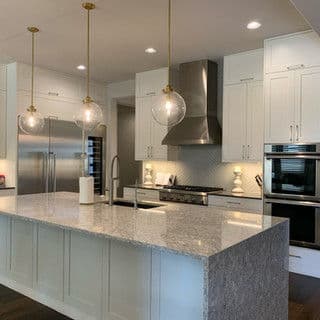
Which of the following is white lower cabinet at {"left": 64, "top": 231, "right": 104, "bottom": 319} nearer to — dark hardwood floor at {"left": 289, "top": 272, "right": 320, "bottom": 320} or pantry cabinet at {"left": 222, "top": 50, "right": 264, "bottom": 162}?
dark hardwood floor at {"left": 289, "top": 272, "right": 320, "bottom": 320}

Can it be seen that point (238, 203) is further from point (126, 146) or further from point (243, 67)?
point (126, 146)

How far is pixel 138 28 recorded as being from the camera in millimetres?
3748

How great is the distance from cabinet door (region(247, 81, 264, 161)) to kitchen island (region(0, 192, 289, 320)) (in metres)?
1.82

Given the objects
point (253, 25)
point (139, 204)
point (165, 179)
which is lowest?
point (139, 204)

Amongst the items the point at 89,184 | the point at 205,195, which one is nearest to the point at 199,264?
the point at 89,184

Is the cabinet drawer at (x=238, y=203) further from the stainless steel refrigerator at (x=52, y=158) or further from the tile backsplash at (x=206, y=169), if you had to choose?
the stainless steel refrigerator at (x=52, y=158)

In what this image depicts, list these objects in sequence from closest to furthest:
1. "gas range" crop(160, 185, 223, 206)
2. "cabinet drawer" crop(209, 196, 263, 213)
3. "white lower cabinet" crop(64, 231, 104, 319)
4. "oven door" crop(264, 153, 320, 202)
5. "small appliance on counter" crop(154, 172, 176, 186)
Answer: "white lower cabinet" crop(64, 231, 104, 319) < "oven door" crop(264, 153, 320, 202) < "cabinet drawer" crop(209, 196, 263, 213) < "gas range" crop(160, 185, 223, 206) < "small appliance on counter" crop(154, 172, 176, 186)

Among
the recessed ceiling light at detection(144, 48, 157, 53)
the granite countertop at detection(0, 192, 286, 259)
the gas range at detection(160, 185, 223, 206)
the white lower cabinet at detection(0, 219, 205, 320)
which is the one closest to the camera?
the granite countertop at detection(0, 192, 286, 259)

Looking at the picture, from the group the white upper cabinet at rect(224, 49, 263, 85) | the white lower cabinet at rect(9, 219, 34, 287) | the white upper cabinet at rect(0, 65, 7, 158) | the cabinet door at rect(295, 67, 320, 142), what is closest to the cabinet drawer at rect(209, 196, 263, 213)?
the cabinet door at rect(295, 67, 320, 142)

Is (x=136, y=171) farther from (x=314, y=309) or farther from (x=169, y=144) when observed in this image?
(x=314, y=309)

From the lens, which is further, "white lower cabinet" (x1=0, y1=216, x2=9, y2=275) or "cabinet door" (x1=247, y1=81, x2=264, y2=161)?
"cabinet door" (x1=247, y1=81, x2=264, y2=161)

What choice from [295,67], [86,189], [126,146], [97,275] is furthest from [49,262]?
[126,146]

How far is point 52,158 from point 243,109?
3.15 meters

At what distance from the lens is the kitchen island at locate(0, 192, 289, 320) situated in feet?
6.09
